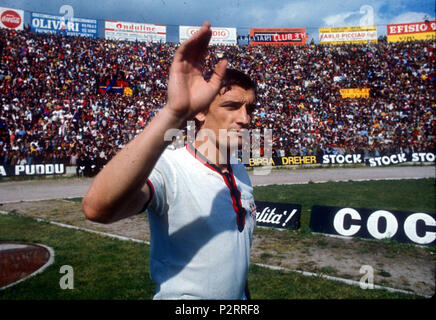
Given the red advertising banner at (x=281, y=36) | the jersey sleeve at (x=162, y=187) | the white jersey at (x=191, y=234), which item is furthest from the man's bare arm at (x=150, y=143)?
the red advertising banner at (x=281, y=36)

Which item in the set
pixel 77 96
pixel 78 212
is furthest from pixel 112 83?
pixel 78 212

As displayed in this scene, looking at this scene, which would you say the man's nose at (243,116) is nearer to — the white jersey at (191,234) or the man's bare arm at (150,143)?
the white jersey at (191,234)

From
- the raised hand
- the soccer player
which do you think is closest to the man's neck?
the soccer player

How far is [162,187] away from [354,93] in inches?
1184

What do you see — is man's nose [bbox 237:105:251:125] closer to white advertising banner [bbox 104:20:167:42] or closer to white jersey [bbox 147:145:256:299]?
white jersey [bbox 147:145:256:299]

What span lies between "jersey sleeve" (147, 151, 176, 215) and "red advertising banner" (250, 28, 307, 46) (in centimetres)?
3635

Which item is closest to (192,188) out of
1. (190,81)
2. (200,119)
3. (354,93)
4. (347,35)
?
(200,119)

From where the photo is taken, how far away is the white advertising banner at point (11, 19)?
23594mm

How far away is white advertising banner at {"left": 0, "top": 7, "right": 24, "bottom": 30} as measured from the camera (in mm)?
23594

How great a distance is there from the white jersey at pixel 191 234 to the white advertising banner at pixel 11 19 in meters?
29.0

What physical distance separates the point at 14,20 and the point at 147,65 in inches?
433

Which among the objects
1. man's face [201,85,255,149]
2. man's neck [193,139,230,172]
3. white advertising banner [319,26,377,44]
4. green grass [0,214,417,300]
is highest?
white advertising banner [319,26,377,44]

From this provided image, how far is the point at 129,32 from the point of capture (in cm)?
2959
